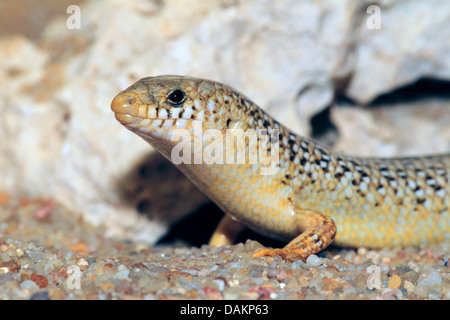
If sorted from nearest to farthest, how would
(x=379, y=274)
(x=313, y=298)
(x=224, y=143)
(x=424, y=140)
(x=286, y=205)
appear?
(x=313, y=298) < (x=379, y=274) < (x=224, y=143) < (x=286, y=205) < (x=424, y=140)

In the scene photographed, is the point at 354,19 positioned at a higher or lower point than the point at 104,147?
higher

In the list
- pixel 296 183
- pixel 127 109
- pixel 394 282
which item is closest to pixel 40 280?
pixel 127 109

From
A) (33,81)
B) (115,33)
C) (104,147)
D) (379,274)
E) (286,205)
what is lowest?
(379,274)

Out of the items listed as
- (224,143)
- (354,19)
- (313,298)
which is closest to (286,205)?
(224,143)

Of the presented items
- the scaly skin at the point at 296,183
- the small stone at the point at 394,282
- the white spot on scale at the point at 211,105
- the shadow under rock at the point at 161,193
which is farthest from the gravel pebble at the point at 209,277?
the shadow under rock at the point at 161,193

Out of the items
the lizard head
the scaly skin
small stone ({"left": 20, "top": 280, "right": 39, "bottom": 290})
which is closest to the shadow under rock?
the scaly skin

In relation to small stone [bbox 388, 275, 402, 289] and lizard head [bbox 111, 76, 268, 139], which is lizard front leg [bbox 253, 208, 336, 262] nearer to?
small stone [bbox 388, 275, 402, 289]

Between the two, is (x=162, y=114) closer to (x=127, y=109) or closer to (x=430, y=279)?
(x=127, y=109)
